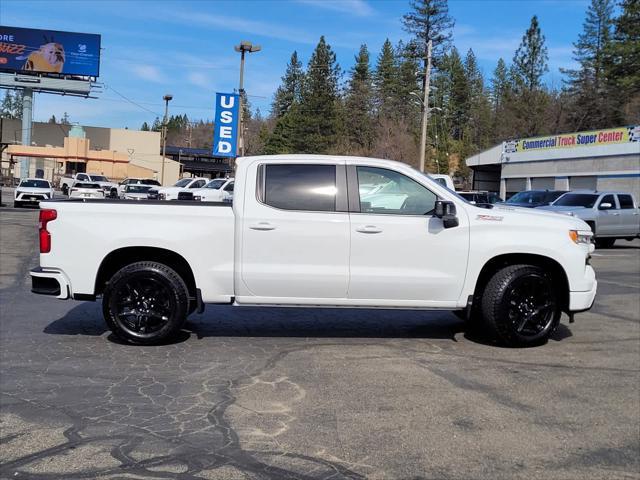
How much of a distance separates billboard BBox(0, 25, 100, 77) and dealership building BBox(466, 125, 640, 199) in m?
48.8

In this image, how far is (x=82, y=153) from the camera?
77.7 meters

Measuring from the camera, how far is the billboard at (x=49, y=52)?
72.4m

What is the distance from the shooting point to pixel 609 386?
553cm

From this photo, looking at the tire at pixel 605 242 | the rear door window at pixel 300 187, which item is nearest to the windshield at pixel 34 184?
the tire at pixel 605 242

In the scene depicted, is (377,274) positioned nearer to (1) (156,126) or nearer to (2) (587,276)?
(2) (587,276)

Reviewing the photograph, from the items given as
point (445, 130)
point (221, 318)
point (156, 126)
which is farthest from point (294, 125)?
point (156, 126)

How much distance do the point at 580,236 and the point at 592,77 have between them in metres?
68.3

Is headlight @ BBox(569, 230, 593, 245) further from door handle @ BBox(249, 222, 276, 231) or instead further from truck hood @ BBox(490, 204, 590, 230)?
door handle @ BBox(249, 222, 276, 231)

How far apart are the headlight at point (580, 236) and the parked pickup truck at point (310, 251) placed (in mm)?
16

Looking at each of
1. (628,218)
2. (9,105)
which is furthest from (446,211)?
(9,105)

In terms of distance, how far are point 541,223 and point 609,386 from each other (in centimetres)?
188

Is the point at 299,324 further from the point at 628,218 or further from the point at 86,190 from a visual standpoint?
the point at 86,190

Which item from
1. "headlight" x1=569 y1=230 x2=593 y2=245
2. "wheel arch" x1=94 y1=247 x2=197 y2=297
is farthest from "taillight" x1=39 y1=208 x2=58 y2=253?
"headlight" x1=569 y1=230 x2=593 y2=245

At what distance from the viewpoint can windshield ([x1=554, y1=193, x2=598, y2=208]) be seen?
66.6 ft
